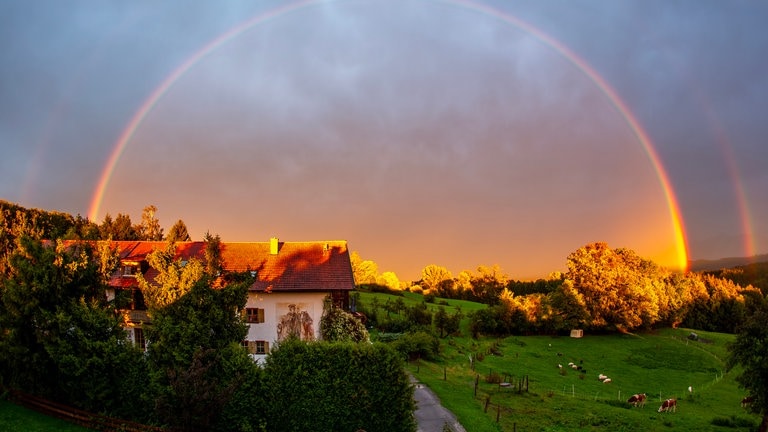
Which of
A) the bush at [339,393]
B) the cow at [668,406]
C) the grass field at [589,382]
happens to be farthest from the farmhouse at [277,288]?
the cow at [668,406]

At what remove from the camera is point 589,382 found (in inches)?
1892

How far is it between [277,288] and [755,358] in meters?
31.6

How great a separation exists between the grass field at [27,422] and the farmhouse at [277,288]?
13.8 m

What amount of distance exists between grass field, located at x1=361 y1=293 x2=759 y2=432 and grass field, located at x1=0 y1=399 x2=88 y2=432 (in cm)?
1879

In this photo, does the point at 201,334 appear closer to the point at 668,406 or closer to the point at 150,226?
the point at 668,406

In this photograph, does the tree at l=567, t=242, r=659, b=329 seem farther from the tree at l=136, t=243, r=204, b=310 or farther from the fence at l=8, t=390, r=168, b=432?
the fence at l=8, t=390, r=168, b=432

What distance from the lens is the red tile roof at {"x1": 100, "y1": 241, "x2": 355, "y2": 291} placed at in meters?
38.4

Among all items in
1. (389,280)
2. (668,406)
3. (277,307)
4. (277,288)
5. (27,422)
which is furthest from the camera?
(389,280)

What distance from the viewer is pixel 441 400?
100ft

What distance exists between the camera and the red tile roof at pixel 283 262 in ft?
126

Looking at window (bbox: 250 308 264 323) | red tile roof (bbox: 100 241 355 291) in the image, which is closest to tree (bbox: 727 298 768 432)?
red tile roof (bbox: 100 241 355 291)

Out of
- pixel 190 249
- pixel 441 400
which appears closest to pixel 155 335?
pixel 441 400

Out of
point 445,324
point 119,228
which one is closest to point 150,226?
point 119,228

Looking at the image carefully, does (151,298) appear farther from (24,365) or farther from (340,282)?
(340,282)
